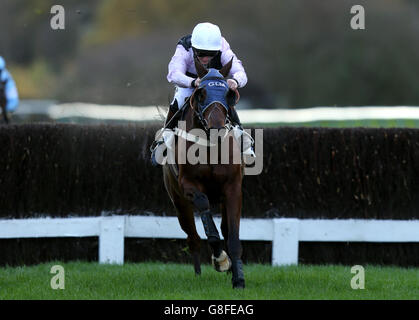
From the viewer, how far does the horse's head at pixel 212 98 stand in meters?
6.27

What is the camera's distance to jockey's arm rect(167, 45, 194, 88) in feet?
23.1

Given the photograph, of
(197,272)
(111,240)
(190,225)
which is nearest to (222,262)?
(197,272)

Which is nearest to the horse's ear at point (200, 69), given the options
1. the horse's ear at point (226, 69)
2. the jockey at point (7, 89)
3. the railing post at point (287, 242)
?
the horse's ear at point (226, 69)

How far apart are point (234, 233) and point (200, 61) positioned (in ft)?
4.72

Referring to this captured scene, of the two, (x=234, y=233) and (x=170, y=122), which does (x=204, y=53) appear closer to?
(x=170, y=122)

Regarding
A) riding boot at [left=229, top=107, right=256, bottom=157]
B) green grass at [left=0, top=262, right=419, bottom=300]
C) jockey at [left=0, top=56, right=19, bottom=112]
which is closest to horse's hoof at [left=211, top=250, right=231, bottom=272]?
green grass at [left=0, top=262, right=419, bottom=300]

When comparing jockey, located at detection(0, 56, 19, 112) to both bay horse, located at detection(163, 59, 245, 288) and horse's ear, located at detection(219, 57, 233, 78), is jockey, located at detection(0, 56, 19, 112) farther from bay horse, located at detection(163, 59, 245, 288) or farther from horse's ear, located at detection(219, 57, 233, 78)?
horse's ear, located at detection(219, 57, 233, 78)

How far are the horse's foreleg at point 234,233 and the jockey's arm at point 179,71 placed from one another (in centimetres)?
95

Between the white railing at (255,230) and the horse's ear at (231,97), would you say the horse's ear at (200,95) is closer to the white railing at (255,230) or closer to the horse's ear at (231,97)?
the horse's ear at (231,97)

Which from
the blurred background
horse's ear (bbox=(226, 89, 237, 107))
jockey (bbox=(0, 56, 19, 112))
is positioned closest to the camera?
horse's ear (bbox=(226, 89, 237, 107))

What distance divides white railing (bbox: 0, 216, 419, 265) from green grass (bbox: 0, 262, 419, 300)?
0.31m

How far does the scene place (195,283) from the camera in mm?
7164

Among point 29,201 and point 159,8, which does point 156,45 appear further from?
point 29,201
